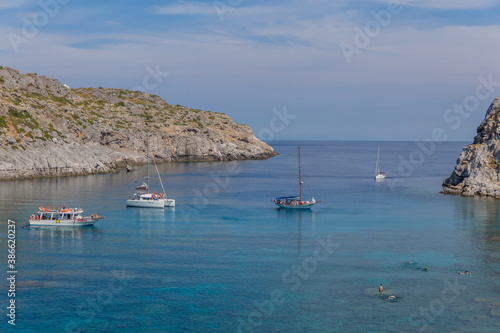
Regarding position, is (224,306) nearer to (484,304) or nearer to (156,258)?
(156,258)

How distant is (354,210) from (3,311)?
73.9m

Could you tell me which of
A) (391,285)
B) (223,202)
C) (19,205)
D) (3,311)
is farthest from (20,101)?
(391,285)

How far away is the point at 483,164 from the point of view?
384 feet

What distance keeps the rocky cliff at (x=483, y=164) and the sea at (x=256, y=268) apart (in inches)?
249

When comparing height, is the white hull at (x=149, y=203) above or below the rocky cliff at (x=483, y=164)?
below

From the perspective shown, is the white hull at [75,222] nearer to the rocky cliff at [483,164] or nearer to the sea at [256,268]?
the sea at [256,268]

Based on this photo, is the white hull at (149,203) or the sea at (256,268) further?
the white hull at (149,203)

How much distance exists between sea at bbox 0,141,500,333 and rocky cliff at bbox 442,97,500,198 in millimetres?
6318

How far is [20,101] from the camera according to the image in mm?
180875

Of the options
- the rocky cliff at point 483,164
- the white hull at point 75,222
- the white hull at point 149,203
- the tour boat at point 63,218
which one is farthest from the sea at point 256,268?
the rocky cliff at point 483,164

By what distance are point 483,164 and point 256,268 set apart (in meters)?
79.6

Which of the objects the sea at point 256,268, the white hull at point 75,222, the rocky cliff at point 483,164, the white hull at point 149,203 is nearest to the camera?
the sea at point 256,268

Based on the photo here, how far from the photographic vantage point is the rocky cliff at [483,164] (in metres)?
116

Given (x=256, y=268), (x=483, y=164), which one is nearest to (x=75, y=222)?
(x=256, y=268)
